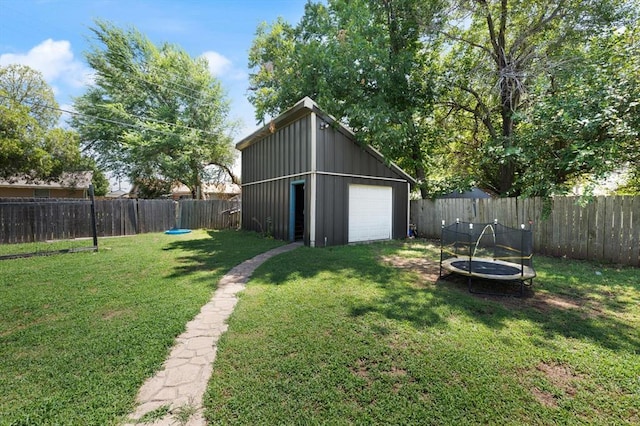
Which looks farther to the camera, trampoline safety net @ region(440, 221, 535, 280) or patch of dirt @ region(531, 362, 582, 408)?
trampoline safety net @ region(440, 221, 535, 280)

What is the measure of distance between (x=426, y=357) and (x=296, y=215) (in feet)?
27.2

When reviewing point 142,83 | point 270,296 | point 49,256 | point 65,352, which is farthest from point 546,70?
point 142,83

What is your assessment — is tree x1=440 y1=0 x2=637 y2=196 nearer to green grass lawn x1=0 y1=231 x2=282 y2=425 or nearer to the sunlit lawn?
the sunlit lawn

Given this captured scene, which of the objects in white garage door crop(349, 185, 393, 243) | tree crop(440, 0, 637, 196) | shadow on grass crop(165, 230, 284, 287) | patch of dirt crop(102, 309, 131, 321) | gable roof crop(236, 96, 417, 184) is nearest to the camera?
patch of dirt crop(102, 309, 131, 321)

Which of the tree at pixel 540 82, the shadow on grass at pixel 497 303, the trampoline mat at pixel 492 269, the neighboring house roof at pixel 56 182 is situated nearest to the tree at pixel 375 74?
the tree at pixel 540 82

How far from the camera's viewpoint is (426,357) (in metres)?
2.43

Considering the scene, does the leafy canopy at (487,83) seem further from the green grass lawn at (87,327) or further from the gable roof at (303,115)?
the green grass lawn at (87,327)

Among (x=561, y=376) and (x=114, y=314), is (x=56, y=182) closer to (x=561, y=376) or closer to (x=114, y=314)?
(x=114, y=314)

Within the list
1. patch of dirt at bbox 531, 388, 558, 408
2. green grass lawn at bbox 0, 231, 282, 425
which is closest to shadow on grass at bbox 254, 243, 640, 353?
patch of dirt at bbox 531, 388, 558, 408

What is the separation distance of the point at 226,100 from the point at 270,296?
19.4 metres

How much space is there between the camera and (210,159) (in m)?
19.3

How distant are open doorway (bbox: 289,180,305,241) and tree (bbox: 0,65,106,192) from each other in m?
9.74

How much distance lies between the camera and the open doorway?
8.95 m

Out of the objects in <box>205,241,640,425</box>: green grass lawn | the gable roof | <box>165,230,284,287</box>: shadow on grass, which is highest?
the gable roof
